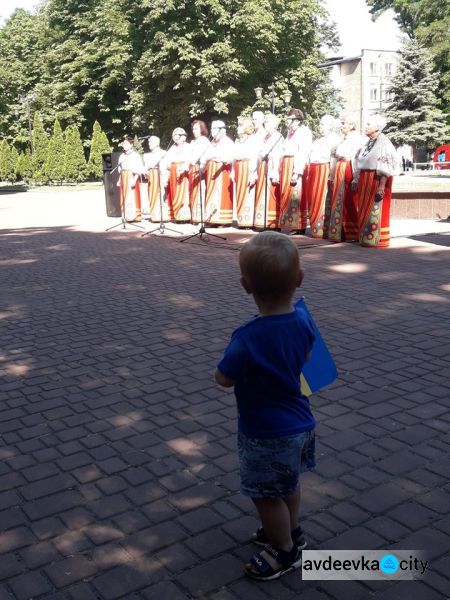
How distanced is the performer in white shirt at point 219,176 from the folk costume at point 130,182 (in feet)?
7.57

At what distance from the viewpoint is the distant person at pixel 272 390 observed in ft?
7.91

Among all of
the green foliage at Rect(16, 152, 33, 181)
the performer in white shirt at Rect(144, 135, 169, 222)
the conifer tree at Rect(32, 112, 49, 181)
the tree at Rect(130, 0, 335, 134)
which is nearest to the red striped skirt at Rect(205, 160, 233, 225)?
the performer in white shirt at Rect(144, 135, 169, 222)

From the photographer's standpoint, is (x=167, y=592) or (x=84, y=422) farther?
(x=84, y=422)

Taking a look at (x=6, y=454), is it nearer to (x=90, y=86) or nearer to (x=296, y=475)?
(x=296, y=475)

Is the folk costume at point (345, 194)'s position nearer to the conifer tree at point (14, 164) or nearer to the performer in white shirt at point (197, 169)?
the performer in white shirt at point (197, 169)

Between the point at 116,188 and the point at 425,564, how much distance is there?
1590cm

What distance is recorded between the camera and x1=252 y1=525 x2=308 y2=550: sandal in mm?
2793

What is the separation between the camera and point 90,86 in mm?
45125

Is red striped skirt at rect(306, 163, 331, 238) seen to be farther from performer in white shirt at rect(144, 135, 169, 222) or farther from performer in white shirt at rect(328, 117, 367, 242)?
performer in white shirt at rect(144, 135, 169, 222)

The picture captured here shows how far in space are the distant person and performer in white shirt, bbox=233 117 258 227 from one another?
11.5 metres

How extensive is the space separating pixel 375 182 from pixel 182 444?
25.5 feet

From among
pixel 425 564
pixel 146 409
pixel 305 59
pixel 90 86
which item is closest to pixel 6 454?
pixel 146 409

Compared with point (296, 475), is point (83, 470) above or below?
below

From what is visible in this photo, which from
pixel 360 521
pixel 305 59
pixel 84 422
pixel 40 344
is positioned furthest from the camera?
pixel 305 59
